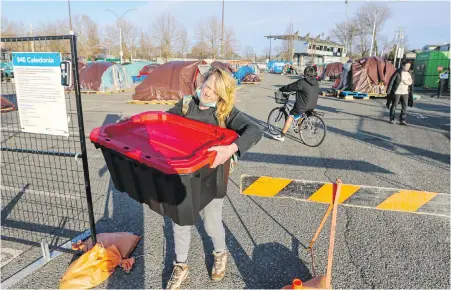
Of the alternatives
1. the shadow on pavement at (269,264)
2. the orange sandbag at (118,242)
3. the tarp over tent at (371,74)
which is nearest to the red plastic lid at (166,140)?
the orange sandbag at (118,242)

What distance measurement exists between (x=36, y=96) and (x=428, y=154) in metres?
6.99

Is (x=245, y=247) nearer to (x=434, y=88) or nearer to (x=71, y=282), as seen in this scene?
(x=71, y=282)

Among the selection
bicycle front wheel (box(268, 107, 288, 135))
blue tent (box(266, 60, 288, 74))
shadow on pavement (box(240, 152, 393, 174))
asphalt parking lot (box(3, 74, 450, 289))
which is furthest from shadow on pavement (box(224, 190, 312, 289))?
→ blue tent (box(266, 60, 288, 74))

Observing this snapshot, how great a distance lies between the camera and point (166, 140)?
2146 millimetres

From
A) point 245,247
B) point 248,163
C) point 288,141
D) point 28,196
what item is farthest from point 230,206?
point 288,141

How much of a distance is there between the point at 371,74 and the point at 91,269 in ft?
54.4

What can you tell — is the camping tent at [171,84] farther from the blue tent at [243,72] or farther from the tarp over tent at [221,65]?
the blue tent at [243,72]

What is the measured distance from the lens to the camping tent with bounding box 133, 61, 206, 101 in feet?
48.4

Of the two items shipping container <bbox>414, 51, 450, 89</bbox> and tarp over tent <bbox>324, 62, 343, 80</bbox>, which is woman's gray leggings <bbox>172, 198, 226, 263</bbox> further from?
tarp over tent <bbox>324, 62, 343, 80</bbox>

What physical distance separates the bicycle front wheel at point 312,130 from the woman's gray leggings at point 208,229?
4897 millimetres

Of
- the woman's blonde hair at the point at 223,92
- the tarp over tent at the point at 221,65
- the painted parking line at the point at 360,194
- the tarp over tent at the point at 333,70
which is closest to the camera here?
the painted parking line at the point at 360,194

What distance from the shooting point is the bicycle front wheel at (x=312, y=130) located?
6824 millimetres

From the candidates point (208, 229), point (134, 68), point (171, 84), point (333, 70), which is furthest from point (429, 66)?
point (208, 229)

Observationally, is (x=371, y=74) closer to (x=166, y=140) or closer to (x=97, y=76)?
(x=97, y=76)
